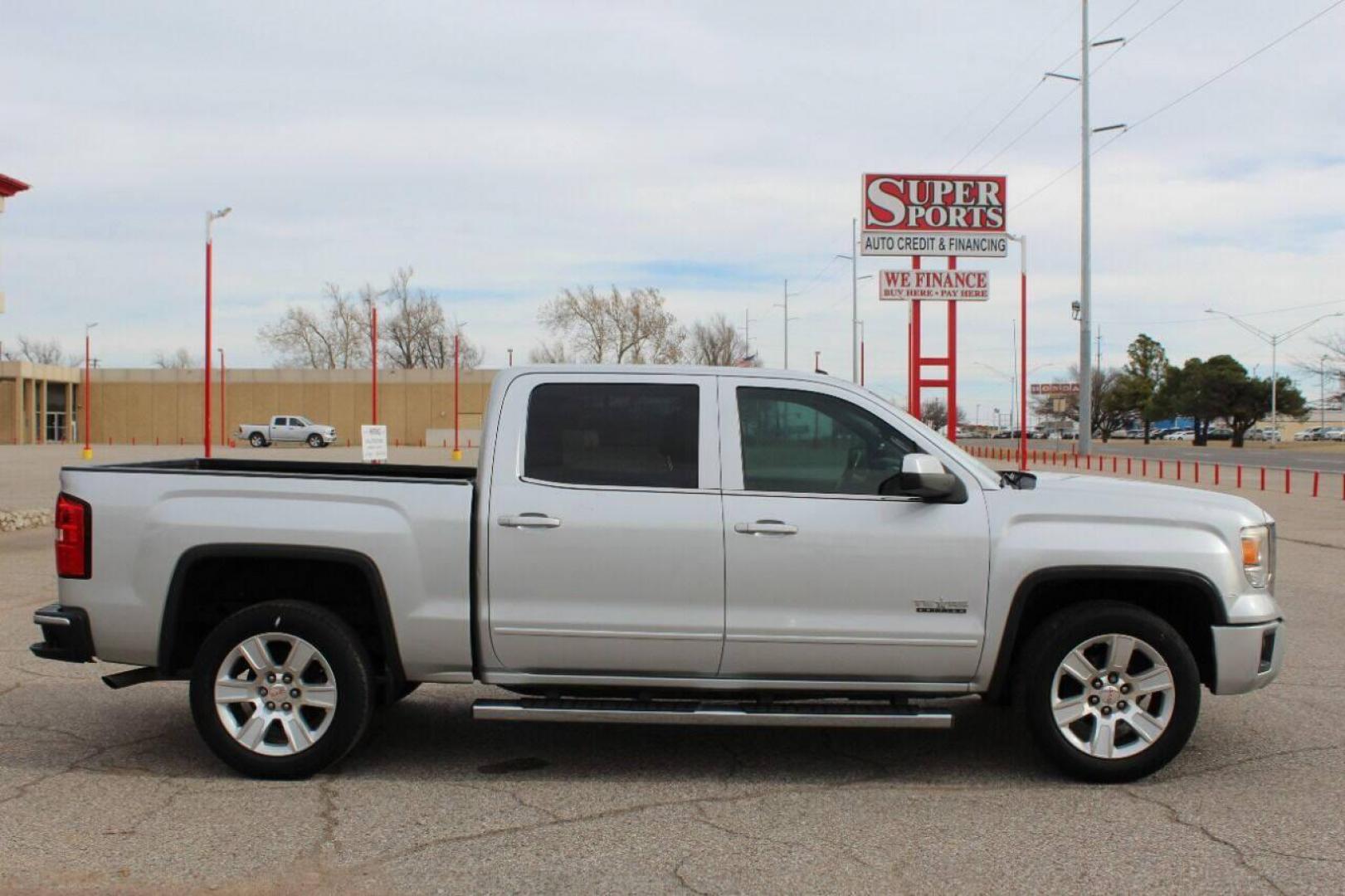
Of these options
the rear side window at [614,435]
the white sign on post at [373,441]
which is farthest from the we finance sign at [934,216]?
the rear side window at [614,435]

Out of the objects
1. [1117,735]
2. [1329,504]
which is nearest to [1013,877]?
[1117,735]

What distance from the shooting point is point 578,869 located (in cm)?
445

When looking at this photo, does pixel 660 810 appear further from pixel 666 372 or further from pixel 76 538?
pixel 76 538

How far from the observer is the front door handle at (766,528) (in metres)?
5.41

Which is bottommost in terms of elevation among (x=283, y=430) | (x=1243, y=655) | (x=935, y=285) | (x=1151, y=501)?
(x=1243, y=655)

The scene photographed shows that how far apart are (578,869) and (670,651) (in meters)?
1.21

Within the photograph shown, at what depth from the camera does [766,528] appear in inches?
213

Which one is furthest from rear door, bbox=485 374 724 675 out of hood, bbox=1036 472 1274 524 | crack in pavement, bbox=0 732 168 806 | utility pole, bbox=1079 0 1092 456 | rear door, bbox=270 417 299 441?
rear door, bbox=270 417 299 441

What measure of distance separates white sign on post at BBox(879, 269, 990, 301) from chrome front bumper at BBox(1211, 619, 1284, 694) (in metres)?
24.9

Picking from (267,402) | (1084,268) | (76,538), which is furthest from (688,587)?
(267,402)

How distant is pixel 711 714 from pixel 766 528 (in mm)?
834

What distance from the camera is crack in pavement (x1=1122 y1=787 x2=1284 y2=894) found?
14.3ft

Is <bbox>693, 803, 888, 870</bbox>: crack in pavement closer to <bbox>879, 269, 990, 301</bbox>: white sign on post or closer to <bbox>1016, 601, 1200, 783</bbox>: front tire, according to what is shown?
<bbox>1016, 601, 1200, 783</bbox>: front tire

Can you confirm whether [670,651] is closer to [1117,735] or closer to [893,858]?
[893,858]
